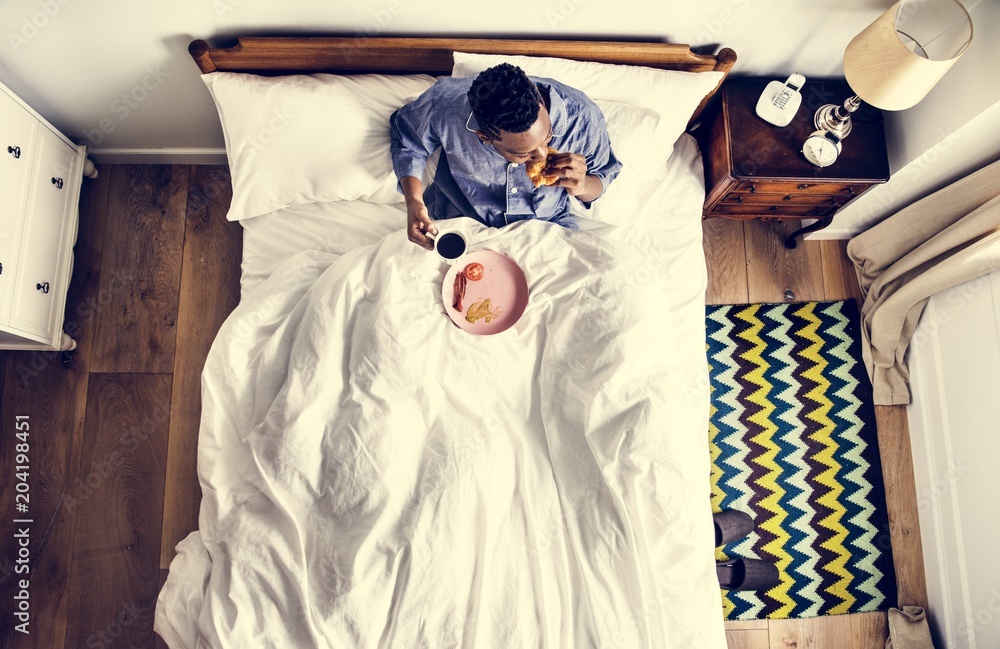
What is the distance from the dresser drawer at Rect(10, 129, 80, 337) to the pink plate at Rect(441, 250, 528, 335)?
47.9 inches

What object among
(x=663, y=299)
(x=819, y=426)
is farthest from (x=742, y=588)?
(x=663, y=299)

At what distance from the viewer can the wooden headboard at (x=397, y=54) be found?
1.60 meters

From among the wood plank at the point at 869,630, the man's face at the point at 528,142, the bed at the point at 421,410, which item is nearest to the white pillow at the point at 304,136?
the bed at the point at 421,410

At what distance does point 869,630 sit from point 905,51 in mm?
1675

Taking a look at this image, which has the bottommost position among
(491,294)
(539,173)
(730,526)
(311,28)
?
(730,526)

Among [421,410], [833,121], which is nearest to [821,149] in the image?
[833,121]

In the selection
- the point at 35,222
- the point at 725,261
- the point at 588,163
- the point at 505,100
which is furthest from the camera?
the point at 725,261

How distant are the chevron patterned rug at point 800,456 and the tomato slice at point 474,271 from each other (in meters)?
0.96

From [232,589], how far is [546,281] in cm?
99

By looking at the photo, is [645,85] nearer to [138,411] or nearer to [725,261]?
[725,261]

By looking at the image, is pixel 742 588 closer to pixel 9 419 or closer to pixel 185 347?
pixel 185 347

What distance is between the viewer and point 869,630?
6.31ft

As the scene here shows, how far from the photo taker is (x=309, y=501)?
4.51 feet

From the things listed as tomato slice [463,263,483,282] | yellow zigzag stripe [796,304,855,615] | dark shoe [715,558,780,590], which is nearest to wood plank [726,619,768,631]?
dark shoe [715,558,780,590]
